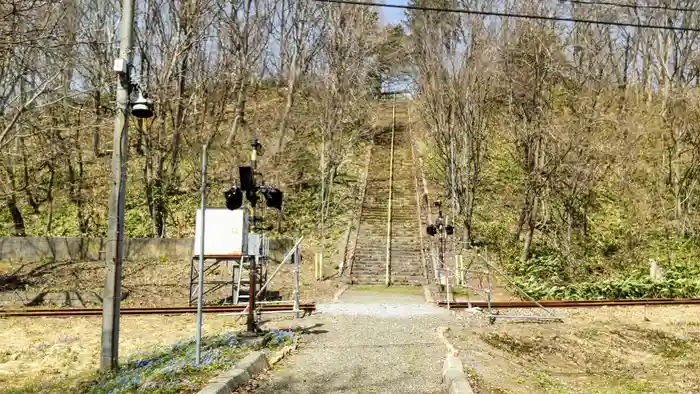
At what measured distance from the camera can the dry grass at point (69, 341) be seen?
1016cm

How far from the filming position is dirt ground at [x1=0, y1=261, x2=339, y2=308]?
17.5m

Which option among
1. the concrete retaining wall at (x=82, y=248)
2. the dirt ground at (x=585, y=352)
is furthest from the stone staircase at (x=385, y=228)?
the dirt ground at (x=585, y=352)

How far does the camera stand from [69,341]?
1222 centimetres

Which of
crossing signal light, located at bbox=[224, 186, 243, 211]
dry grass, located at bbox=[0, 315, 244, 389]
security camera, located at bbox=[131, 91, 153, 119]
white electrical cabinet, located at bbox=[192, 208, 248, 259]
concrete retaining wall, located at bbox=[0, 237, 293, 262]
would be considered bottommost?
dry grass, located at bbox=[0, 315, 244, 389]

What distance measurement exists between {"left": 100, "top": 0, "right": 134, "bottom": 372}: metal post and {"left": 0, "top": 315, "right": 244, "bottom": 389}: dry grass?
4.16 feet

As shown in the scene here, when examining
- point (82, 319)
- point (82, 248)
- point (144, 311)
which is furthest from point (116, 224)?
point (82, 248)

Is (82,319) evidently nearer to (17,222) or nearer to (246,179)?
(246,179)

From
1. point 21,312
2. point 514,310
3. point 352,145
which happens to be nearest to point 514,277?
point 514,310

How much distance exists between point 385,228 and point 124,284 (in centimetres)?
1147

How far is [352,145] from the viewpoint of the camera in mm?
39125

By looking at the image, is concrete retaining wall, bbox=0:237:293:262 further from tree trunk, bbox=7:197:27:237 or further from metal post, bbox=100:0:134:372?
metal post, bbox=100:0:134:372

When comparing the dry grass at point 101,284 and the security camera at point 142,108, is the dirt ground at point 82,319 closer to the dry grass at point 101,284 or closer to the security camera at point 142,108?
the dry grass at point 101,284

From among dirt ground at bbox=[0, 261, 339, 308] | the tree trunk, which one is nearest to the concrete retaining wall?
dirt ground at bbox=[0, 261, 339, 308]

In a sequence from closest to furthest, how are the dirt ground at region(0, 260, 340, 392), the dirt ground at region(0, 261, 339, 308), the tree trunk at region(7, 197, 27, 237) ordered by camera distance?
1. the dirt ground at region(0, 260, 340, 392)
2. the dirt ground at region(0, 261, 339, 308)
3. the tree trunk at region(7, 197, 27, 237)
